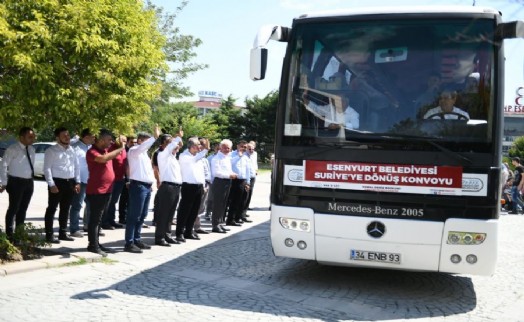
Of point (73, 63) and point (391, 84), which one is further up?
point (73, 63)

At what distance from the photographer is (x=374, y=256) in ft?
18.7

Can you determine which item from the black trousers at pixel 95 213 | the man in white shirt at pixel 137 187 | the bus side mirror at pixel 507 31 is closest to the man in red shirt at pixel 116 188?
the man in white shirt at pixel 137 187

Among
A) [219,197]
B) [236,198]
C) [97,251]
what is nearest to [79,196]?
[97,251]

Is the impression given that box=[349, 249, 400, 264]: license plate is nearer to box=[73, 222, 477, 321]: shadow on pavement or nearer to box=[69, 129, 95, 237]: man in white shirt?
box=[73, 222, 477, 321]: shadow on pavement

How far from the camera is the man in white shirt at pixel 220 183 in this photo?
10.5 m

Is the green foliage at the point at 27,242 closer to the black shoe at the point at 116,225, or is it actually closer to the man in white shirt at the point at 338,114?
the black shoe at the point at 116,225

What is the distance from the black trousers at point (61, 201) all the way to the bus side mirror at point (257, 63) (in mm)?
4017

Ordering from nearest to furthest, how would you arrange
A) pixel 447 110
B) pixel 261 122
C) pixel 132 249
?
pixel 447 110 < pixel 132 249 < pixel 261 122

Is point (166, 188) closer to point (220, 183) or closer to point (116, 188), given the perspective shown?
point (116, 188)

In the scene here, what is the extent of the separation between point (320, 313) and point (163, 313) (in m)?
1.62

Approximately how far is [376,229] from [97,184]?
422 cm

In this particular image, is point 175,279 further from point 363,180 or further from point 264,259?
point 363,180

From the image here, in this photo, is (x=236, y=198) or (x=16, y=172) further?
(x=236, y=198)

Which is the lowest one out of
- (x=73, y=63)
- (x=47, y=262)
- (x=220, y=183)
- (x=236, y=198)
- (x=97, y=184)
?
(x=47, y=262)
